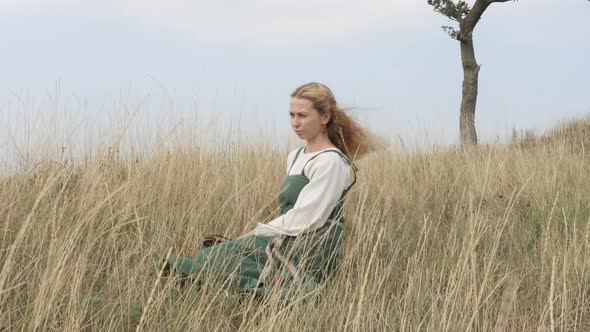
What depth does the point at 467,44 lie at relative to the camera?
1285cm

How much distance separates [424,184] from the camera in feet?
19.8

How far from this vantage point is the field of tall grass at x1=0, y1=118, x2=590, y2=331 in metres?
2.74

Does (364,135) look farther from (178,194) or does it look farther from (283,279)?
(178,194)

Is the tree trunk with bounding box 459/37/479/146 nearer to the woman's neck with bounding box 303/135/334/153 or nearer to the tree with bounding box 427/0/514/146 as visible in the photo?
the tree with bounding box 427/0/514/146

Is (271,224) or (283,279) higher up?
(271,224)

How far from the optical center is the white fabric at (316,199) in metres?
3.27

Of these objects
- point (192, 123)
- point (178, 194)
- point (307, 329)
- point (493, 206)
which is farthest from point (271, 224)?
point (192, 123)

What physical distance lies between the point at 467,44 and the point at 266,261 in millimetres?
10641

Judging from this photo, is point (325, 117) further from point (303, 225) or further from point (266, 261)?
point (266, 261)

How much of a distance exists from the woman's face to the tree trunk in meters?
9.57

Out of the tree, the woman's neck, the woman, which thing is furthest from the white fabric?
the tree

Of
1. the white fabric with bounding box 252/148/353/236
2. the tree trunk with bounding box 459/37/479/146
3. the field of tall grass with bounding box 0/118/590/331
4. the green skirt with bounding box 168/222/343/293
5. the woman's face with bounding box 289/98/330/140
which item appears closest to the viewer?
the field of tall grass with bounding box 0/118/590/331

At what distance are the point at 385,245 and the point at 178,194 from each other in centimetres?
174

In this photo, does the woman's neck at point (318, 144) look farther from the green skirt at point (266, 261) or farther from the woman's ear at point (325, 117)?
the green skirt at point (266, 261)
